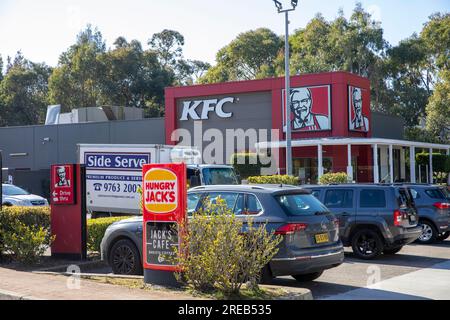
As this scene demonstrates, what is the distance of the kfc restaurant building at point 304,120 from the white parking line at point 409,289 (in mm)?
16794

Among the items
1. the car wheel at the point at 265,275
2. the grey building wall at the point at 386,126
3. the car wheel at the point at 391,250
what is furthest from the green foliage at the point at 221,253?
the grey building wall at the point at 386,126

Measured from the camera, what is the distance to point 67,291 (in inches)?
333

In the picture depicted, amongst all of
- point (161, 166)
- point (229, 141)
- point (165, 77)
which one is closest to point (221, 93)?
point (229, 141)

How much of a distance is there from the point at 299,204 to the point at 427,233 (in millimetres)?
7806

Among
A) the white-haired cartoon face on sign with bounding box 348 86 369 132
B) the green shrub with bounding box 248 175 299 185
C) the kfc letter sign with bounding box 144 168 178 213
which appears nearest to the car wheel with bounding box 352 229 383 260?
the kfc letter sign with bounding box 144 168 178 213

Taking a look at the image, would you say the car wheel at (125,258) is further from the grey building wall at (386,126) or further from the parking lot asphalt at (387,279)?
the grey building wall at (386,126)

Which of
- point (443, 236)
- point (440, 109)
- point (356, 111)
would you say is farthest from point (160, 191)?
point (440, 109)

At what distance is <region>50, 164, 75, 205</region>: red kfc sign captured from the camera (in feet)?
40.7

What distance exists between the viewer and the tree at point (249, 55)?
62844 millimetres

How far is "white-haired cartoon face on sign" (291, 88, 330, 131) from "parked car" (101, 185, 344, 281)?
69.1 feet

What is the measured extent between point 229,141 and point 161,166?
80.4 ft

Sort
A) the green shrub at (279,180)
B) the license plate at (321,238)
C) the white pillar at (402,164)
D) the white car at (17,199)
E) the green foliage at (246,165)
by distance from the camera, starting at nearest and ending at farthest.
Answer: the license plate at (321,238) → the green shrub at (279,180) → the white car at (17,199) → the green foliage at (246,165) → the white pillar at (402,164)

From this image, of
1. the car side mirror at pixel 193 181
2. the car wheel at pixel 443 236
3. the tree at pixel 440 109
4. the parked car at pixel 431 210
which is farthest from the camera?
the tree at pixel 440 109

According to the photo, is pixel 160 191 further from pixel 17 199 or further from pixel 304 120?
pixel 304 120
